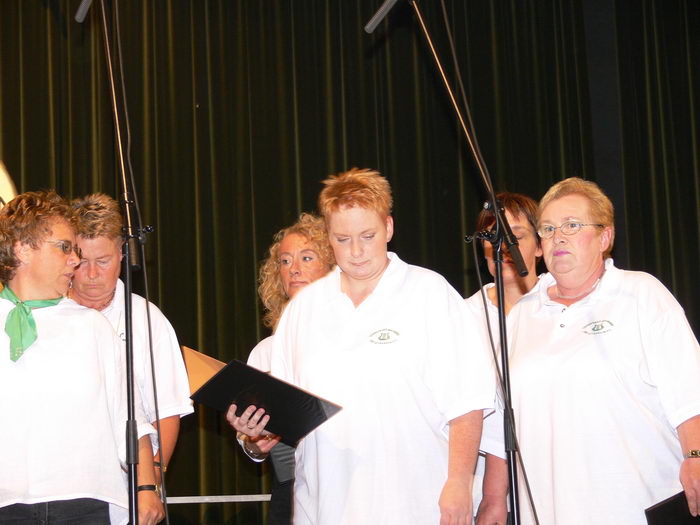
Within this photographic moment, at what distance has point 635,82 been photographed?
18.2 ft

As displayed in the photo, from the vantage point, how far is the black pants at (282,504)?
3385mm

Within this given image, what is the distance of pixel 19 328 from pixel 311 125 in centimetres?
301

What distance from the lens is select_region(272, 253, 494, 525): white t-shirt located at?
8.29ft

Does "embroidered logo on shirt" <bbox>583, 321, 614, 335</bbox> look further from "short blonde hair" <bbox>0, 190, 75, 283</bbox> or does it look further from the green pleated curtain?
the green pleated curtain

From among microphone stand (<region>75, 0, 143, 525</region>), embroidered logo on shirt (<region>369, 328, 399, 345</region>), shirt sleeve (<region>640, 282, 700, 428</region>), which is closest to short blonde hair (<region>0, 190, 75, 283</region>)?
microphone stand (<region>75, 0, 143, 525</region>)

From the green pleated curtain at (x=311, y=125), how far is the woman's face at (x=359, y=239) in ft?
7.32

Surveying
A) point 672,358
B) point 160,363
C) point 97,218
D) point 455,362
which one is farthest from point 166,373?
point 672,358

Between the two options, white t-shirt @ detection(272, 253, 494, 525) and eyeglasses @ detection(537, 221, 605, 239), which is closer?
white t-shirt @ detection(272, 253, 494, 525)

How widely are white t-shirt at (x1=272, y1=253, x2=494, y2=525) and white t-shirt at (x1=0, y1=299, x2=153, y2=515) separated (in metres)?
0.60

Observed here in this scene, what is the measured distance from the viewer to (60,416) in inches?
93.5

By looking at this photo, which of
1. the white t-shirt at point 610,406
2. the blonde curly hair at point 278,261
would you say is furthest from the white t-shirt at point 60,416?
the blonde curly hair at point 278,261

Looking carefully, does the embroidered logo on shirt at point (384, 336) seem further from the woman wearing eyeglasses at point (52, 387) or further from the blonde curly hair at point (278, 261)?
the blonde curly hair at point (278, 261)

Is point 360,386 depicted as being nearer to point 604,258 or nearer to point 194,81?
point 604,258

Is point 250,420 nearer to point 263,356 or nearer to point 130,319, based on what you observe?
point 130,319
